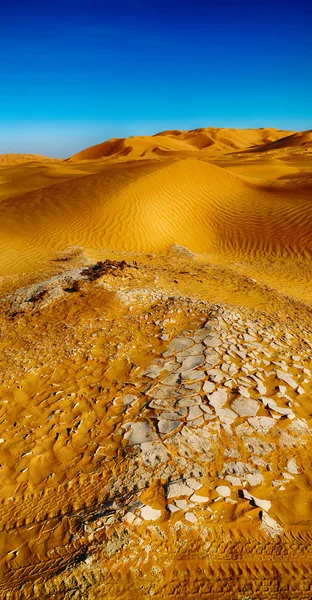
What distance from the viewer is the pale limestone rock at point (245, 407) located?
3.57m

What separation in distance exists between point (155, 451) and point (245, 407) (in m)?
1.07

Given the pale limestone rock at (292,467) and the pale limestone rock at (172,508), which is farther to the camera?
the pale limestone rock at (292,467)

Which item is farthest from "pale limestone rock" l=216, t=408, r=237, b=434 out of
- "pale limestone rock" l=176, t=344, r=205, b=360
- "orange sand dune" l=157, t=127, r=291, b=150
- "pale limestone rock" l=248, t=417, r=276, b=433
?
"orange sand dune" l=157, t=127, r=291, b=150

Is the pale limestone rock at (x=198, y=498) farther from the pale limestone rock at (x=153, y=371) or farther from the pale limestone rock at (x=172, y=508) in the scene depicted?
the pale limestone rock at (x=153, y=371)

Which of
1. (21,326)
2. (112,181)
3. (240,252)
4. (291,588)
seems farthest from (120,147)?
(291,588)

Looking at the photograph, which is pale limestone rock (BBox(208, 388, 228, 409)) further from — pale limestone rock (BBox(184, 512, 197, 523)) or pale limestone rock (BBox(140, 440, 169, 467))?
pale limestone rock (BBox(184, 512, 197, 523))

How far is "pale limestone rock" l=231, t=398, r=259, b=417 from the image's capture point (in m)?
3.57

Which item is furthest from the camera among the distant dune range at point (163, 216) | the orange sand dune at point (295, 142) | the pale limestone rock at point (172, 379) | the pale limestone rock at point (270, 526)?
the orange sand dune at point (295, 142)

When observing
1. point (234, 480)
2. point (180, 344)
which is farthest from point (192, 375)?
point (234, 480)

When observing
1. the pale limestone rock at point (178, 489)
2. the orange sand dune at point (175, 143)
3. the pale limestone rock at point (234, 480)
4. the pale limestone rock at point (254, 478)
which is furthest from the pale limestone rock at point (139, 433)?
the orange sand dune at point (175, 143)

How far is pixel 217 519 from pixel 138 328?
9.50 ft

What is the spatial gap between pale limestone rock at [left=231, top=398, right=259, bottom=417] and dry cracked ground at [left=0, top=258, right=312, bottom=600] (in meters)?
0.01

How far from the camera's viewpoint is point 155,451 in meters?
3.13

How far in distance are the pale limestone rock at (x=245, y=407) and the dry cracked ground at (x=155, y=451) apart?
14 mm
